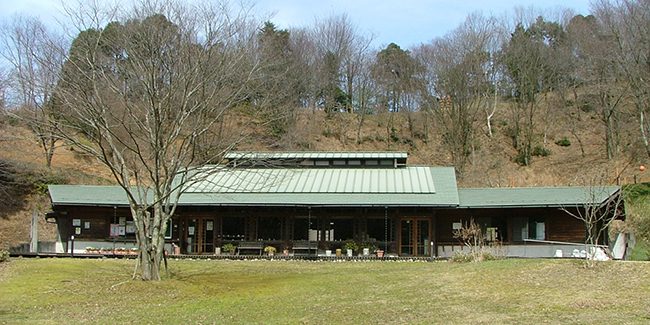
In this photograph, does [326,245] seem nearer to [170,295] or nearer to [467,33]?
[170,295]

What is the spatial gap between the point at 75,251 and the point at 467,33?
36.3 metres

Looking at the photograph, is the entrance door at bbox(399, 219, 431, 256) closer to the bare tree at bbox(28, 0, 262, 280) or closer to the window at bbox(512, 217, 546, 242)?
the window at bbox(512, 217, 546, 242)

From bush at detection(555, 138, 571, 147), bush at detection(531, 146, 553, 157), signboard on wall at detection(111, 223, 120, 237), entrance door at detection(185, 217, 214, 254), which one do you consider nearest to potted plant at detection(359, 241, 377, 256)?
entrance door at detection(185, 217, 214, 254)

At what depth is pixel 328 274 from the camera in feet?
69.9

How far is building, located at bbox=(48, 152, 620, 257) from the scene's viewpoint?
28.2 metres

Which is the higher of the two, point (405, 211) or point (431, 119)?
point (431, 119)

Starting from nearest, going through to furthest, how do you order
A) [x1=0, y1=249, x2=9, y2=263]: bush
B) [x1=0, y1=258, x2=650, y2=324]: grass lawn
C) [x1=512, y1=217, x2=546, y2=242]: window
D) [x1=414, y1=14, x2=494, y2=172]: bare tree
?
[x1=0, y1=258, x2=650, y2=324]: grass lawn, [x1=0, y1=249, x2=9, y2=263]: bush, [x1=512, y1=217, x2=546, y2=242]: window, [x1=414, y1=14, x2=494, y2=172]: bare tree

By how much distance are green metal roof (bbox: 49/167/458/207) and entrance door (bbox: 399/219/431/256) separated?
1359mm

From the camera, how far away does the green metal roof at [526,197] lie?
27.2 metres

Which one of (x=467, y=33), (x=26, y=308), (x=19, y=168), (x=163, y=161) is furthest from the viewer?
(x=467, y=33)

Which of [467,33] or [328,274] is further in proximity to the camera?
[467,33]

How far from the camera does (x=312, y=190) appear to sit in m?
30.5

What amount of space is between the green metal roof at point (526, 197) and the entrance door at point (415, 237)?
2.25 m

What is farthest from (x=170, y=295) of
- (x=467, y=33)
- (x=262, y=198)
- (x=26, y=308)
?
(x=467, y=33)
